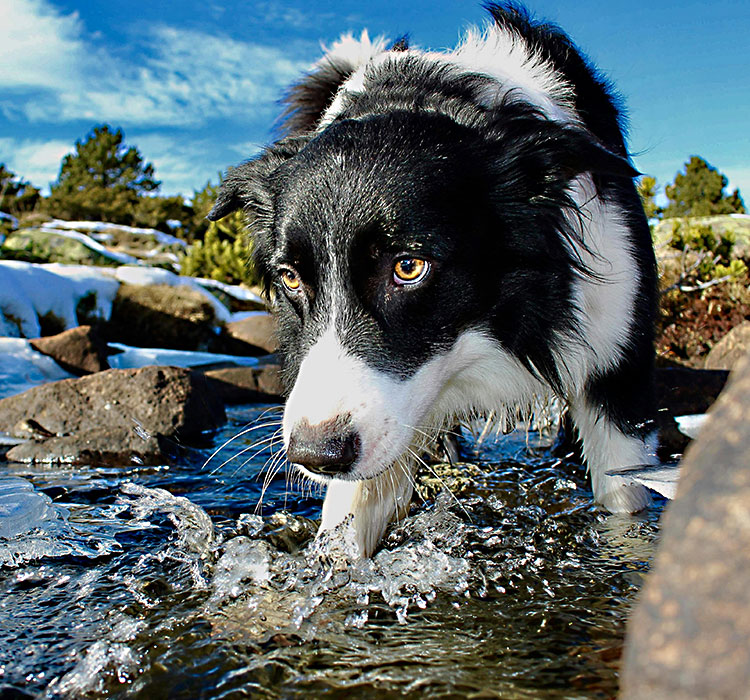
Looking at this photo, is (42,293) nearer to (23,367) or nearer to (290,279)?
(23,367)

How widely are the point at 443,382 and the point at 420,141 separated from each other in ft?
2.73

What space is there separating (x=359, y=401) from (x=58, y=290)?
358 inches

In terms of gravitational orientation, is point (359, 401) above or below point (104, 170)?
below

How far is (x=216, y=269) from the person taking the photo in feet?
54.9

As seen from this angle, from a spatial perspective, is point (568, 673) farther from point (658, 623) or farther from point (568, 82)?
point (568, 82)

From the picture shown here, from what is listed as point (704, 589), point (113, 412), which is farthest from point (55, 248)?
point (704, 589)

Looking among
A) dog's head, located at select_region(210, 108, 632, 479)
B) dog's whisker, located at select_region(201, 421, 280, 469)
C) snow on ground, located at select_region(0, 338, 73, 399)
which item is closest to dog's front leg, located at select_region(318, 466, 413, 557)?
dog's whisker, located at select_region(201, 421, 280, 469)

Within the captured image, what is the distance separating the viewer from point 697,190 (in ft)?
104

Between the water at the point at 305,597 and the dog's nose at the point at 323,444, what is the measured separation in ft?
1.54

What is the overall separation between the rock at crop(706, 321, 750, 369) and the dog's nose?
5453 millimetres

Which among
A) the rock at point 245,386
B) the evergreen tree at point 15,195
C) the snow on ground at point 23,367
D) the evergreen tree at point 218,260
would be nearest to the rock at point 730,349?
the rock at point 245,386

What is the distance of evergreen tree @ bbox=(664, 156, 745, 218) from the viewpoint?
3000cm

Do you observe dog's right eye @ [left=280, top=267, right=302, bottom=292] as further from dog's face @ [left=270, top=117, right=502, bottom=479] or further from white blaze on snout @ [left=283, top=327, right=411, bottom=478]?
white blaze on snout @ [left=283, top=327, right=411, bottom=478]

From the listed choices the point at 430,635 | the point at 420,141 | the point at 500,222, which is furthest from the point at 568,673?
the point at 420,141
